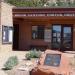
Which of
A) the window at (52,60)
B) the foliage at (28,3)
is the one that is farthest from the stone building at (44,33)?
the window at (52,60)

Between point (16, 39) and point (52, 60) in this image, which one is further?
point (16, 39)

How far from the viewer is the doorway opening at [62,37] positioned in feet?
116

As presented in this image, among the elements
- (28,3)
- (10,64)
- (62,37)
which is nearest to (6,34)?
(62,37)

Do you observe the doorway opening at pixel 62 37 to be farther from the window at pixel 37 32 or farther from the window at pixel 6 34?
the window at pixel 6 34

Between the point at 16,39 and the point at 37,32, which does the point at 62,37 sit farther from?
the point at 16,39

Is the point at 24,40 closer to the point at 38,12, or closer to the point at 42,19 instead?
the point at 42,19

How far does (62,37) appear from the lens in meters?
35.7

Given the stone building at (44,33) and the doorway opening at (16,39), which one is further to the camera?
the doorway opening at (16,39)

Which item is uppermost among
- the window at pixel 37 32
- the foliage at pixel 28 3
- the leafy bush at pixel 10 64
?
the foliage at pixel 28 3

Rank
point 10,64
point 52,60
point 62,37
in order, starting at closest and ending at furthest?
point 52,60, point 10,64, point 62,37

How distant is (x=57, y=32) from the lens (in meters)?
35.8

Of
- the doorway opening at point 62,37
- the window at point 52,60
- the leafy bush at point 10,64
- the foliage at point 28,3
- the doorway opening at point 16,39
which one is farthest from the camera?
the foliage at point 28,3

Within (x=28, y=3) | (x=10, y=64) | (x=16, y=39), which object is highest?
(x=28, y=3)

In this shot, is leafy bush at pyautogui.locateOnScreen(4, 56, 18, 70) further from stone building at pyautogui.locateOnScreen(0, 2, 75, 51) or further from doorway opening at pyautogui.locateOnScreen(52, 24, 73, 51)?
doorway opening at pyautogui.locateOnScreen(52, 24, 73, 51)
